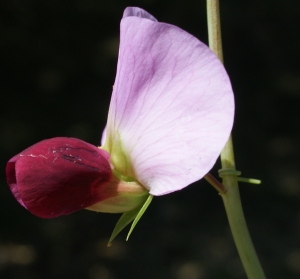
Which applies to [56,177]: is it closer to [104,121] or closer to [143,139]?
[143,139]

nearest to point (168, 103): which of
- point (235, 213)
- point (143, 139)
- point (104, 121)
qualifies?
point (143, 139)

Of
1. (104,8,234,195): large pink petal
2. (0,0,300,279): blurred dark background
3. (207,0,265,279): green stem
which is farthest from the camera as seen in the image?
(0,0,300,279): blurred dark background

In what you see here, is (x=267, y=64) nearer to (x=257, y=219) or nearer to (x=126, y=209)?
(x=257, y=219)

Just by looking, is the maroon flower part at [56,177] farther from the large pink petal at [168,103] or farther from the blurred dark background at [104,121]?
the blurred dark background at [104,121]

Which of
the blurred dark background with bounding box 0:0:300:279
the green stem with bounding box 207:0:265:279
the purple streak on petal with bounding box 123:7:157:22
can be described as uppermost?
the purple streak on petal with bounding box 123:7:157:22

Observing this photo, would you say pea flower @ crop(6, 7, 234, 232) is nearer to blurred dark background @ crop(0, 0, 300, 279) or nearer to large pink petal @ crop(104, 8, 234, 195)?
large pink petal @ crop(104, 8, 234, 195)

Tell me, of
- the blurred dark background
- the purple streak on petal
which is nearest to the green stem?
the purple streak on petal
